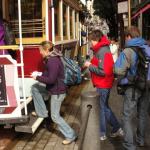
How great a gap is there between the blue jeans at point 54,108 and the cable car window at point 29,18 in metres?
1.17

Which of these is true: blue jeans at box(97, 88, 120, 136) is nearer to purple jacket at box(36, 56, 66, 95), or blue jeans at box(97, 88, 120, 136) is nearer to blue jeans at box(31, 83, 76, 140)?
blue jeans at box(31, 83, 76, 140)

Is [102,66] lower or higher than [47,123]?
higher

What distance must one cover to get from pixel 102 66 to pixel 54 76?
75cm

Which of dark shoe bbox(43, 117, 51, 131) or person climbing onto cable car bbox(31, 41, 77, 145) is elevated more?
person climbing onto cable car bbox(31, 41, 77, 145)

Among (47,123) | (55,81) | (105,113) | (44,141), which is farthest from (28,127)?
(47,123)

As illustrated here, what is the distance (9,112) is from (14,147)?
760 millimetres

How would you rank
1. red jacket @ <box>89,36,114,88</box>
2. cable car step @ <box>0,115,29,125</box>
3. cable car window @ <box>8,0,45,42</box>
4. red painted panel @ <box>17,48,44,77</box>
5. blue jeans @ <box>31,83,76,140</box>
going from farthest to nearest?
cable car window @ <box>8,0,45,42</box>
red painted panel @ <box>17,48,44,77</box>
blue jeans @ <box>31,83,76,140</box>
red jacket @ <box>89,36,114,88</box>
cable car step @ <box>0,115,29,125</box>

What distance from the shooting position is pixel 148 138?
796cm

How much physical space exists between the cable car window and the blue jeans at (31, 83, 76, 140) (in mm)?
1170

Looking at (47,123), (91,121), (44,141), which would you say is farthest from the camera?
(47,123)

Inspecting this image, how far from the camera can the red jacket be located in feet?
24.3

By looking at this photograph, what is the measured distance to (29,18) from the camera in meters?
9.04

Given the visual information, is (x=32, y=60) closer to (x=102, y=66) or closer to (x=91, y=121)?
(x=102, y=66)

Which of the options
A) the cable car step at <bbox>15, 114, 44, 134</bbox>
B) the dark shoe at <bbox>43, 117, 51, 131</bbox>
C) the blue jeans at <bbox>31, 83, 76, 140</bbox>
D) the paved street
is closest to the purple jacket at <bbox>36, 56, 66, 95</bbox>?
the blue jeans at <bbox>31, 83, 76, 140</bbox>
